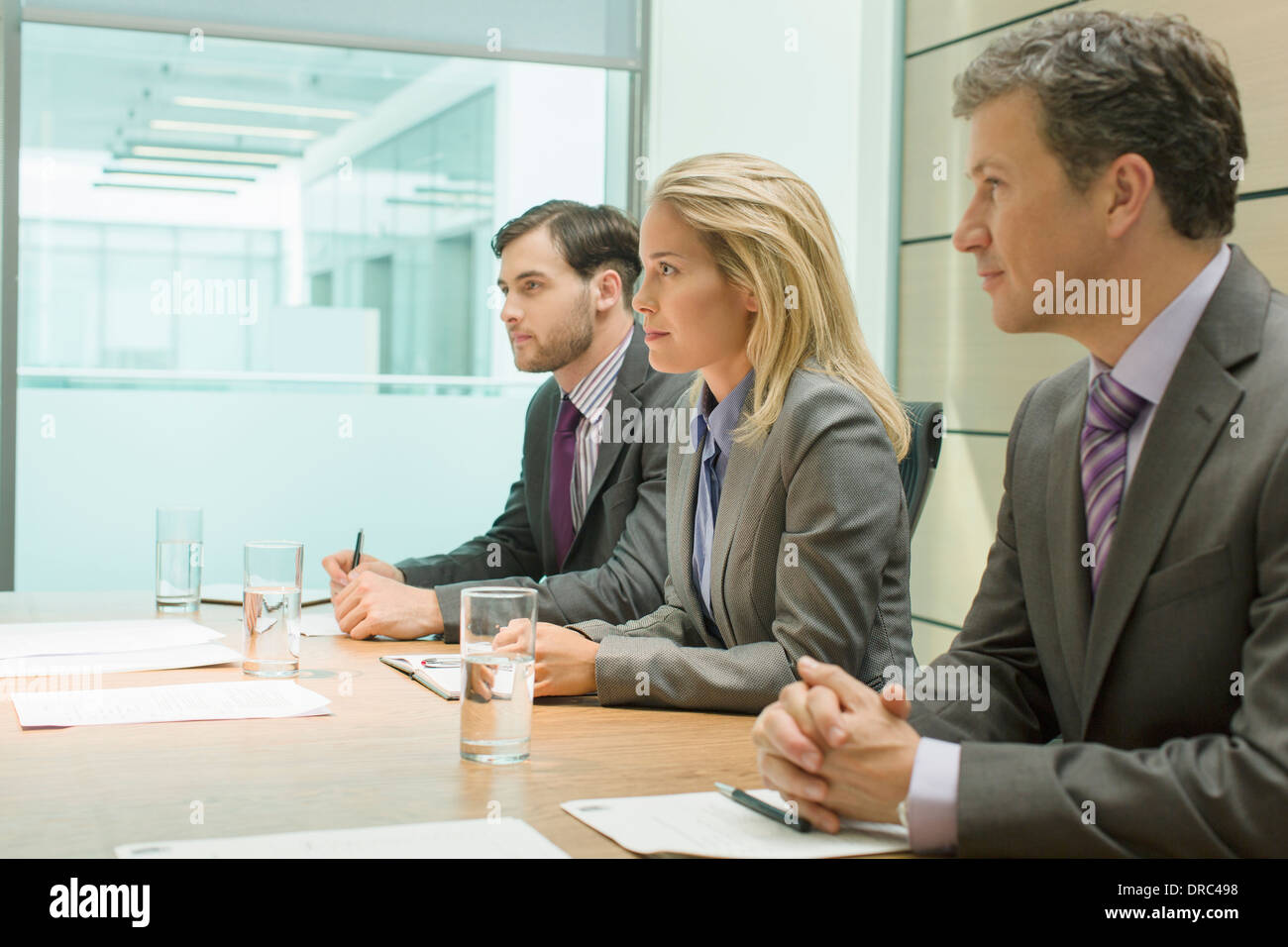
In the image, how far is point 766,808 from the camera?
46.2 inches

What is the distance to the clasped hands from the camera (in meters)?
1.13

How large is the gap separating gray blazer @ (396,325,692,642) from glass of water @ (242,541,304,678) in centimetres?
39

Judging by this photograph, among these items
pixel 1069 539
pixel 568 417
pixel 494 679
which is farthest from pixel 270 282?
pixel 1069 539

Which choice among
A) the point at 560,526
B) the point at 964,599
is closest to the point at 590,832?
the point at 560,526

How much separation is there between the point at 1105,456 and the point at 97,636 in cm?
164

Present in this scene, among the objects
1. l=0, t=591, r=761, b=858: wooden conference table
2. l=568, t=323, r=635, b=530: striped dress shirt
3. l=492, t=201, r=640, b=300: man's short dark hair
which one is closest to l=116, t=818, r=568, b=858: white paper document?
l=0, t=591, r=761, b=858: wooden conference table

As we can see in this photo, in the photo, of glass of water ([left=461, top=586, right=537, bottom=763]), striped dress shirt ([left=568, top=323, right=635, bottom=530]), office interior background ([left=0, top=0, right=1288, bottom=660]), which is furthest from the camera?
office interior background ([left=0, top=0, right=1288, bottom=660])

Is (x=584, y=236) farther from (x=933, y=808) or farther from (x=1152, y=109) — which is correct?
(x=933, y=808)

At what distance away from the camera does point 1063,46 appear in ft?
4.48

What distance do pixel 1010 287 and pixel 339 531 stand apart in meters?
3.41

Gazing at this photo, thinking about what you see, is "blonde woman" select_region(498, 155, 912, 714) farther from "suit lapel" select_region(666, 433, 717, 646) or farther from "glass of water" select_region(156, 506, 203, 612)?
"glass of water" select_region(156, 506, 203, 612)

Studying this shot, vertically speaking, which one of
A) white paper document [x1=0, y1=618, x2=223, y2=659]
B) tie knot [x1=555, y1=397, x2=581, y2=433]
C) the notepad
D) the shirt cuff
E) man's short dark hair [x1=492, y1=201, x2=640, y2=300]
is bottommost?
white paper document [x1=0, y1=618, x2=223, y2=659]

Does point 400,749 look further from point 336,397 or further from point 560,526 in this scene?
point 336,397

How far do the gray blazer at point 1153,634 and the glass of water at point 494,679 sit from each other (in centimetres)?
43
